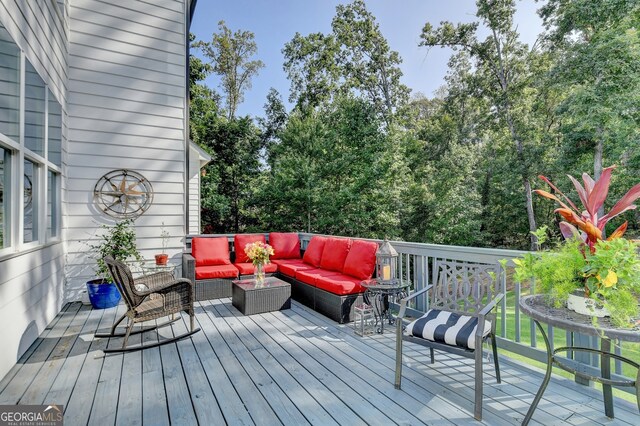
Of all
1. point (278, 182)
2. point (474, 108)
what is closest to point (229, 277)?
point (278, 182)

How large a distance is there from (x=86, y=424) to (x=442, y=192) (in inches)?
552

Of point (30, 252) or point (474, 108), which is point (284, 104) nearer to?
point (474, 108)

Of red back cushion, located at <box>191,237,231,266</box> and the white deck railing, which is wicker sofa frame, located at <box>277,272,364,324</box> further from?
red back cushion, located at <box>191,237,231,266</box>

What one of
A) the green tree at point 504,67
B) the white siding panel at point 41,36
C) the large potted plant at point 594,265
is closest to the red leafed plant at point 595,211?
the large potted plant at point 594,265

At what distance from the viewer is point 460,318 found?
2.65 metres

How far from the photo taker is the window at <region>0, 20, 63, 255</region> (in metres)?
2.78

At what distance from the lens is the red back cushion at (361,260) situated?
421cm

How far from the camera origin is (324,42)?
1534cm

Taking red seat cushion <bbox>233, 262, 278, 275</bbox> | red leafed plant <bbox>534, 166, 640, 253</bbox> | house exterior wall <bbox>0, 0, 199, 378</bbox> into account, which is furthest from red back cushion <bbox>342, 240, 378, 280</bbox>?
house exterior wall <bbox>0, 0, 199, 378</bbox>

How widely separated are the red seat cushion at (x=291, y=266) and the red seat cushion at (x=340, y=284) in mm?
813

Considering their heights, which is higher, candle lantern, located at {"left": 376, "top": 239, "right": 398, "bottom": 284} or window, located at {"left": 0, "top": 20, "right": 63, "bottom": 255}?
window, located at {"left": 0, "top": 20, "right": 63, "bottom": 255}

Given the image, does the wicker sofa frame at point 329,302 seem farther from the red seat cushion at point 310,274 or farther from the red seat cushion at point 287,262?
the red seat cushion at point 287,262

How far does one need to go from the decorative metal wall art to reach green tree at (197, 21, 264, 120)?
12731 mm

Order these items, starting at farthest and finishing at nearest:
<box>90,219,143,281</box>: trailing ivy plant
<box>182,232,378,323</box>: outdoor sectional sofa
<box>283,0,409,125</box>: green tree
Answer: <box>283,0,409,125</box>: green tree → <box>90,219,143,281</box>: trailing ivy plant → <box>182,232,378,323</box>: outdoor sectional sofa
